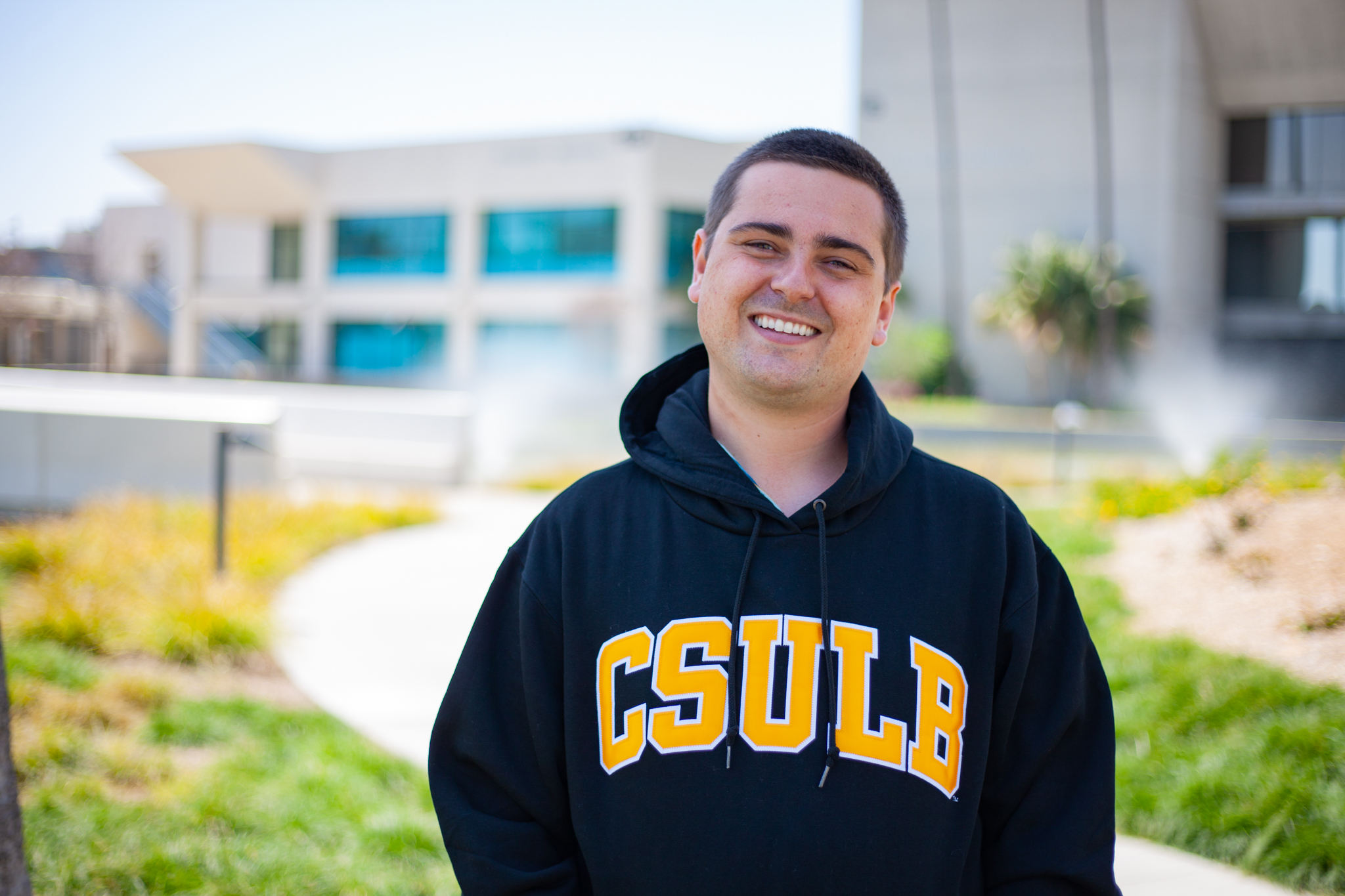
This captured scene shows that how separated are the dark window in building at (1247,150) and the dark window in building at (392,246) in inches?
1134

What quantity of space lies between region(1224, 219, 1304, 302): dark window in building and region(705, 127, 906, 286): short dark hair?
39.5 metres

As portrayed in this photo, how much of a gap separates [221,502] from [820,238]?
6.25 metres

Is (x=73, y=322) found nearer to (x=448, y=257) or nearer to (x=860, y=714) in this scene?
(x=448, y=257)

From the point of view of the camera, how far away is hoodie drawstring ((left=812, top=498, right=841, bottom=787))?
1674 mm

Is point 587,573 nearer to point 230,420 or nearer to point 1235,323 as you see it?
point 230,420

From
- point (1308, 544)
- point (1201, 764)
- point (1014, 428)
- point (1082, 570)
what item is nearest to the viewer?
point (1201, 764)

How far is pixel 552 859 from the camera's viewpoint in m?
1.81

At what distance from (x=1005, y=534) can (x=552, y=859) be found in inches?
40.4

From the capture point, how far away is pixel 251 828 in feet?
11.8

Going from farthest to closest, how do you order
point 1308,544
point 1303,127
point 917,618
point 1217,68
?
point 1303,127 → point 1217,68 → point 1308,544 → point 917,618

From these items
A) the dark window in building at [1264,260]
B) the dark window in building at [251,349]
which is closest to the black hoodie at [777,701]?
the dark window in building at [1264,260]

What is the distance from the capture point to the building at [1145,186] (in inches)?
1130

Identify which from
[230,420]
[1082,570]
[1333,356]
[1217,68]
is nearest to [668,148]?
[1217,68]

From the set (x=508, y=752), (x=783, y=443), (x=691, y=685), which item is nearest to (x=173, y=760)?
(x=508, y=752)
